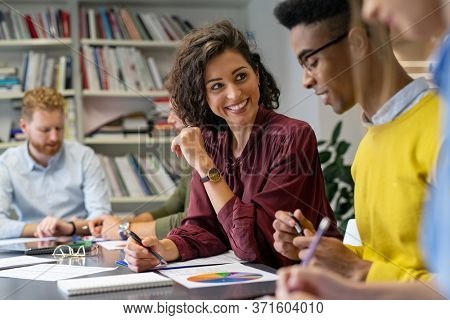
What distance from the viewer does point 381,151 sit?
0.76 metres

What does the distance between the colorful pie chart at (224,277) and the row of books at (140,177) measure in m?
0.40

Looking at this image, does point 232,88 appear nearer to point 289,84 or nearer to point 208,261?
point 289,84

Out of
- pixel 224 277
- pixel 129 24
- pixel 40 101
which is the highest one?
pixel 129 24

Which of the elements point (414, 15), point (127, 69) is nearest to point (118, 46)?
point (127, 69)

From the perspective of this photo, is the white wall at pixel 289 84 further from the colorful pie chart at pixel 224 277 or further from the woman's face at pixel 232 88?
the colorful pie chart at pixel 224 277

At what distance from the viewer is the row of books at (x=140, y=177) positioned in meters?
1.30

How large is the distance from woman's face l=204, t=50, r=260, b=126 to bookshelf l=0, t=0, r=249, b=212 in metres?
0.08

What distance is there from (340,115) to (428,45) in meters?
0.18

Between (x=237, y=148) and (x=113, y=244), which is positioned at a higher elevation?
(x=237, y=148)

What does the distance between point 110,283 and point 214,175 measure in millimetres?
298

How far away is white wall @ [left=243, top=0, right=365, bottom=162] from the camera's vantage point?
32.3 inches

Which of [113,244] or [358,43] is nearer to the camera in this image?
[358,43]

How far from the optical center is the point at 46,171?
6.55 ft
